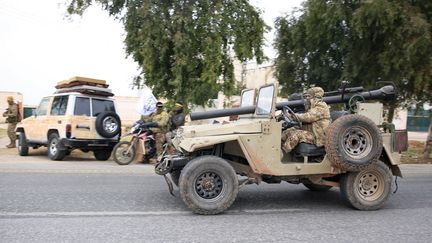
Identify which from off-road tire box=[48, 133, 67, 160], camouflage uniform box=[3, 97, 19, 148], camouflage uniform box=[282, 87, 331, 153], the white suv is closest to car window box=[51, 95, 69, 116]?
the white suv

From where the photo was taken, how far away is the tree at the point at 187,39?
15.2 meters

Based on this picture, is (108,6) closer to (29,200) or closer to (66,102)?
(66,102)

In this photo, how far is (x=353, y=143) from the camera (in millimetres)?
7184

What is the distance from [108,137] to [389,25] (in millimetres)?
8873

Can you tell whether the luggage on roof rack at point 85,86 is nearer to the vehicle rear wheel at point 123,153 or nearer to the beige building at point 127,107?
the vehicle rear wheel at point 123,153

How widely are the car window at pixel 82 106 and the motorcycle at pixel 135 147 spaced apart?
1.57 metres

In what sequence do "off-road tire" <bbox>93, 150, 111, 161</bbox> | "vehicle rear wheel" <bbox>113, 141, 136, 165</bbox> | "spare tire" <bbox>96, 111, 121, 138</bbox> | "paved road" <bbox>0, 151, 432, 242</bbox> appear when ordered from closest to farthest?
"paved road" <bbox>0, 151, 432, 242</bbox>
"vehicle rear wheel" <bbox>113, 141, 136, 165</bbox>
"spare tire" <bbox>96, 111, 121, 138</bbox>
"off-road tire" <bbox>93, 150, 111, 161</bbox>

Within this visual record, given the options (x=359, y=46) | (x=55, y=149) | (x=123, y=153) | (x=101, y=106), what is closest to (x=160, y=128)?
(x=123, y=153)

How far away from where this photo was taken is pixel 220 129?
702 cm

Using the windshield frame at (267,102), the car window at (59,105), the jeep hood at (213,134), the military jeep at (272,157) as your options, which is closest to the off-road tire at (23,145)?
the car window at (59,105)

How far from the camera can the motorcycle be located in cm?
1384

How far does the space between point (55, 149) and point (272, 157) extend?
921cm

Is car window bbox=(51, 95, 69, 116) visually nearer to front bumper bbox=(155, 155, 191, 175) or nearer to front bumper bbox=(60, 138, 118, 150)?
front bumper bbox=(60, 138, 118, 150)

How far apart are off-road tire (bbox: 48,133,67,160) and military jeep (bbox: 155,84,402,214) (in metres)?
7.48
